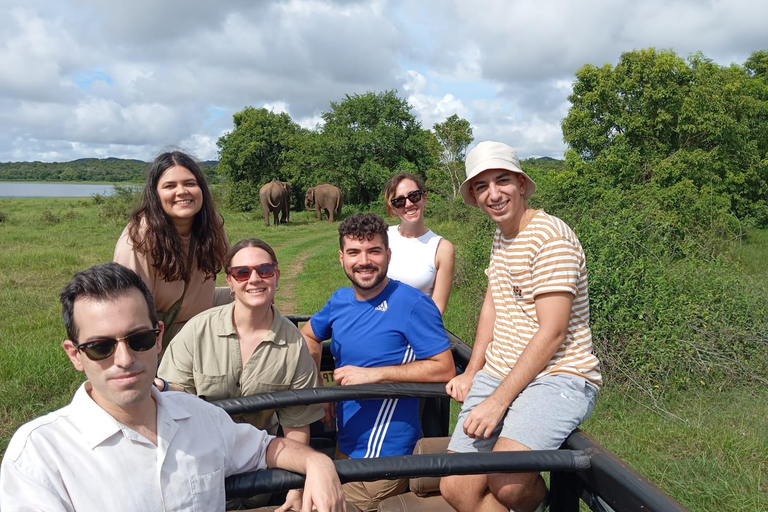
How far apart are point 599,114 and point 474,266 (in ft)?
23.0

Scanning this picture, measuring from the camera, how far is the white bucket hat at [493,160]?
2383 mm

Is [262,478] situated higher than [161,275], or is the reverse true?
[161,275]

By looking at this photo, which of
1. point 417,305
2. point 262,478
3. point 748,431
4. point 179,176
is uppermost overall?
point 179,176

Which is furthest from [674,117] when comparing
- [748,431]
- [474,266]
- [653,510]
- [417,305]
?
[653,510]

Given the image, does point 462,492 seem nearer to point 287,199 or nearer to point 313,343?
point 313,343

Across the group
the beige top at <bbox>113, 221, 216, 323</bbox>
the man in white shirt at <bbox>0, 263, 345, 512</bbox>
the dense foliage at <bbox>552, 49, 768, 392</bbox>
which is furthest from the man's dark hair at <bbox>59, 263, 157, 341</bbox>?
the dense foliage at <bbox>552, 49, 768, 392</bbox>

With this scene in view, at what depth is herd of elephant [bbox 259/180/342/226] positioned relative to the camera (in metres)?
23.3

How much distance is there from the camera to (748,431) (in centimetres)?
397

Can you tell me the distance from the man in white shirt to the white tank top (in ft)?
6.53

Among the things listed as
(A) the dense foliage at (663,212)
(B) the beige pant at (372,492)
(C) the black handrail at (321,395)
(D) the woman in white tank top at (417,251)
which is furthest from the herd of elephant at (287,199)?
(C) the black handrail at (321,395)

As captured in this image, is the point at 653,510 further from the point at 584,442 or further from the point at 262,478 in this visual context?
the point at 262,478

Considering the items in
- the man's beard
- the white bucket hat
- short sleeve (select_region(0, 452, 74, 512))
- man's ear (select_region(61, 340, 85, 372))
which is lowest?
short sleeve (select_region(0, 452, 74, 512))

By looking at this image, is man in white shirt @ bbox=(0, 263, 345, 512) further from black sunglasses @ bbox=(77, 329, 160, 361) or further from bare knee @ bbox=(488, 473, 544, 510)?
bare knee @ bbox=(488, 473, 544, 510)

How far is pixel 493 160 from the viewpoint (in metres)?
2.40
